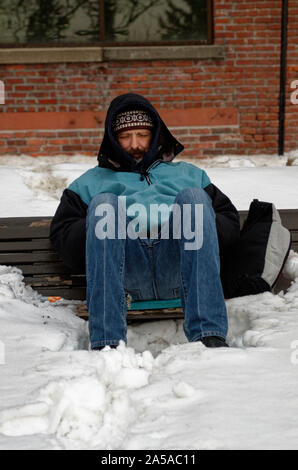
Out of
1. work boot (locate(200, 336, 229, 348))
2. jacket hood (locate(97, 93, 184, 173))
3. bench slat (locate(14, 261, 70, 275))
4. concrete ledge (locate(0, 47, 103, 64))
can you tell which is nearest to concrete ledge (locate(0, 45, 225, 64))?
concrete ledge (locate(0, 47, 103, 64))

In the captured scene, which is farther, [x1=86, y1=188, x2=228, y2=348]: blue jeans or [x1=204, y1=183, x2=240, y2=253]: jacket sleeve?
[x1=204, y1=183, x2=240, y2=253]: jacket sleeve

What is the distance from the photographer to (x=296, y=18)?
6031 mm

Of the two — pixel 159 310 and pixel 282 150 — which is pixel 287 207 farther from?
pixel 282 150

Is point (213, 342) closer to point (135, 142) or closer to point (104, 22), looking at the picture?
point (135, 142)

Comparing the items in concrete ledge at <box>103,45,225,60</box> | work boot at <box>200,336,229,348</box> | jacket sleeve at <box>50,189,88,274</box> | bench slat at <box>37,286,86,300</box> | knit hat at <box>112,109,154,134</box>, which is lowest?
bench slat at <box>37,286,86,300</box>

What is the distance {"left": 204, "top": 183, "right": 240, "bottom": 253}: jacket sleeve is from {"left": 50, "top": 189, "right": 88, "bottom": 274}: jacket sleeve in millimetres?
628

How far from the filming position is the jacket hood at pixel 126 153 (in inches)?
112

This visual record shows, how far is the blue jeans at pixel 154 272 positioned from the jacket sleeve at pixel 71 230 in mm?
194

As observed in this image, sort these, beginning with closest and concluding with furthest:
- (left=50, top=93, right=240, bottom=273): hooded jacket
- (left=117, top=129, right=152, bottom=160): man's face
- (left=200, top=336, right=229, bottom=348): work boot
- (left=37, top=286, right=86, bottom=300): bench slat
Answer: (left=200, top=336, right=229, bottom=348): work boot → (left=50, top=93, right=240, bottom=273): hooded jacket → (left=117, top=129, right=152, bottom=160): man's face → (left=37, top=286, right=86, bottom=300): bench slat

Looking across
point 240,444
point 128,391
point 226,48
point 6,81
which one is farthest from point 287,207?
point 6,81

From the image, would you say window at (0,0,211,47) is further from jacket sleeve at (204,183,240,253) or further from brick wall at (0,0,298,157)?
jacket sleeve at (204,183,240,253)

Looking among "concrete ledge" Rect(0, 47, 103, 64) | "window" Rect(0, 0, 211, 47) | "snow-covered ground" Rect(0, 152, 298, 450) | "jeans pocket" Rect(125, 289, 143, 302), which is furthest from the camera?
→ "window" Rect(0, 0, 211, 47)

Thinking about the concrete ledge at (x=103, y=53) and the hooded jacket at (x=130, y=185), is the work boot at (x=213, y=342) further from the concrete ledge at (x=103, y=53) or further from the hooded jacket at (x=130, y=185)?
the concrete ledge at (x=103, y=53)

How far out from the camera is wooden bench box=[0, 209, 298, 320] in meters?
3.09
